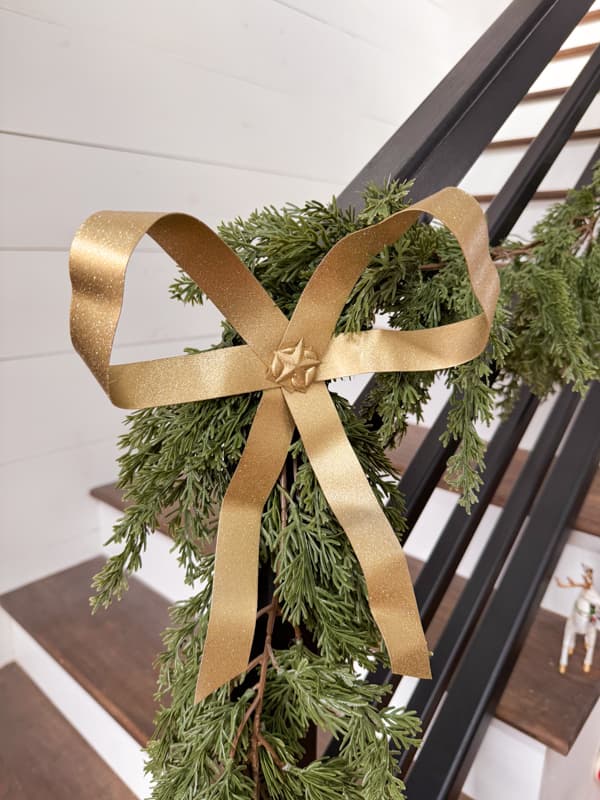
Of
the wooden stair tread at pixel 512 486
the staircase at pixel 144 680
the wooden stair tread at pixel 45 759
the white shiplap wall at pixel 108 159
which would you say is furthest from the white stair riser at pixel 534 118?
the wooden stair tread at pixel 45 759

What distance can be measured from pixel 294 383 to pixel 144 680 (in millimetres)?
771

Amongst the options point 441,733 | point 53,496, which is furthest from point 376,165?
point 53,496

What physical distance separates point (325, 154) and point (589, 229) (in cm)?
128

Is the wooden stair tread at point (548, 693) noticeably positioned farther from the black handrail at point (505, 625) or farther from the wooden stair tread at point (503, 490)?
the wooden stair tread at point (503, 490)

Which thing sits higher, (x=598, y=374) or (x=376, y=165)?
(x=376, y=165)

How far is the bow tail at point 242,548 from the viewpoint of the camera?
343 millimetres

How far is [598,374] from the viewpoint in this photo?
1.67ft

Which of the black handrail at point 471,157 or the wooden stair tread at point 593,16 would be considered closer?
the black handrail at point 471,157

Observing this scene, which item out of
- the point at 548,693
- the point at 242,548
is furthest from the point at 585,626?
the point at 242,548

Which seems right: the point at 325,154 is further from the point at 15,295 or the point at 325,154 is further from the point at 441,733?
the point at 441,733

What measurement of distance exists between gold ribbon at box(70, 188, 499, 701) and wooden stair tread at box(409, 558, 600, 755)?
1.82 feet

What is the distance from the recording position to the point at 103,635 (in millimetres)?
1044

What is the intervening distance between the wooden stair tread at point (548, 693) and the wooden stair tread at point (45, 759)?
581mm

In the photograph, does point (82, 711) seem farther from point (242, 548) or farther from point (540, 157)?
point (540, 157)
